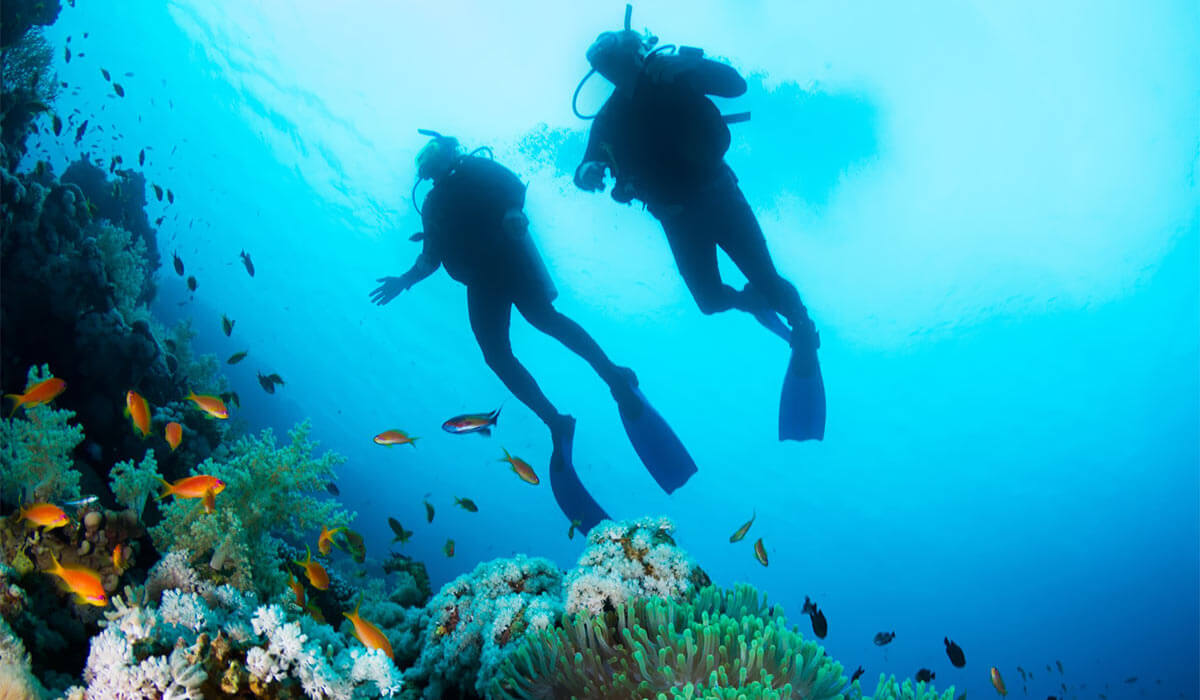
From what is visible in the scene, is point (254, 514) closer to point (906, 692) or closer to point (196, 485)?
point (196, 485)

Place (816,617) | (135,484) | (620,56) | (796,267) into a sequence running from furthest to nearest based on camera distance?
1. (796,267)
2. (620,56)
3. (816,617)
4. (135,484)

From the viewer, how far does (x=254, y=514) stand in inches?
173

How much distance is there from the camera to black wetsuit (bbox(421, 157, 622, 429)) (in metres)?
8.14

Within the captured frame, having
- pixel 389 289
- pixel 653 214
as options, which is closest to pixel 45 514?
pixel 389 289

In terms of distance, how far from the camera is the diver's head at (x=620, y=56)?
682cm

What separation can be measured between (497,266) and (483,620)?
18.4ft

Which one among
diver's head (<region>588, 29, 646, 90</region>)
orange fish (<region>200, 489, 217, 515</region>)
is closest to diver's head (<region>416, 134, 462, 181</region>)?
diver's head (<region>588, 29, 646, 90</region>)

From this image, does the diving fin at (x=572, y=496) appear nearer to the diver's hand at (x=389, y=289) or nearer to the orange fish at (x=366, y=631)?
the diver's hand at (x=389, y=289)

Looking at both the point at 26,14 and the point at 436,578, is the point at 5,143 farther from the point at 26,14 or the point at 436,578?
the point at 436,578

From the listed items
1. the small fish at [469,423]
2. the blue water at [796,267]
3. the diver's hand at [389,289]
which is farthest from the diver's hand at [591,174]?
the blue water at [796,267]

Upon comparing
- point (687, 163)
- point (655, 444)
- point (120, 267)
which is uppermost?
point (687, 163)

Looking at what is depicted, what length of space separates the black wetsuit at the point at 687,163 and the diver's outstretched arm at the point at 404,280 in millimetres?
2868

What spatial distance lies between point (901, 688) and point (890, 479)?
45885 millimetres

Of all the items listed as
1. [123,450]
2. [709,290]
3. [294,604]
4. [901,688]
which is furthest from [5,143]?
[901,688]
